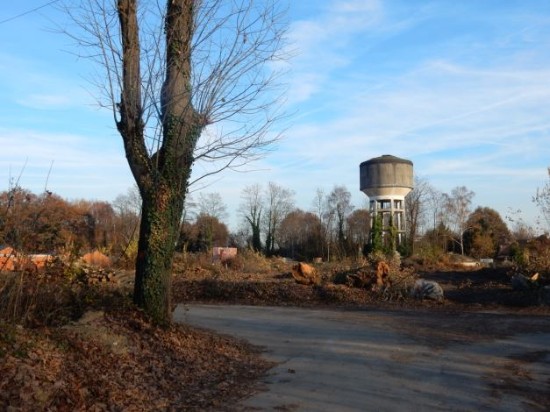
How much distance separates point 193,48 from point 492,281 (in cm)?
1477

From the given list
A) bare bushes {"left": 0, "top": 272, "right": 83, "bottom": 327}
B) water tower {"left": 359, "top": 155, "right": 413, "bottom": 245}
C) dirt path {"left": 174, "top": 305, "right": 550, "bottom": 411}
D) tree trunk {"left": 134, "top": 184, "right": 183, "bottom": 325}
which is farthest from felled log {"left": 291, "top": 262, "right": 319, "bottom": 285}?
water tower {"left": 359, "top": 155, "right": 413, "bottom": 245}

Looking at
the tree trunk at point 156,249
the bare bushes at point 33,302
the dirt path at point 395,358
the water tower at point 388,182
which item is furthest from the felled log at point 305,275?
the water tower at point 388,182

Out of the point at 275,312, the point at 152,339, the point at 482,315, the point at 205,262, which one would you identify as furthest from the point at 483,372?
the point at 205,262

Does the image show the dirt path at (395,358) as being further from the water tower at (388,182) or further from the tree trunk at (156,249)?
the water tower at (388,182)

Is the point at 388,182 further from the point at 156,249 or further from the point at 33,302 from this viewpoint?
the point at 33,302

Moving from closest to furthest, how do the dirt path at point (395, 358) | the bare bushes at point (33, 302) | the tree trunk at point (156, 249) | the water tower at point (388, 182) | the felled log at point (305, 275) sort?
the dirt path at point (395, 358), the bare bushes at point (33, 302), the tree trunk at point (156, 249), the felled log at point (305, 275), the water tower at point (388, 182)

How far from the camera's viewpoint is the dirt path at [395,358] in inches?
277

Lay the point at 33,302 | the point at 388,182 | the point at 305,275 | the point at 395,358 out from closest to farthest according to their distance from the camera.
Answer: the point at 33,302, the point at 395,358, the point at 305,275, the point at 388,182

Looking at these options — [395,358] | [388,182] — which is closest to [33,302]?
[395,358]

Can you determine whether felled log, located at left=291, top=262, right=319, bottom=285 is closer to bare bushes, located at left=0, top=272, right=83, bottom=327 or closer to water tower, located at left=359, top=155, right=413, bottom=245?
bare bushes, located at left=0, top=272, right=83, bottom=327

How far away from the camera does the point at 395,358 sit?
958 centimetres

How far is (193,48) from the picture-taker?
10102 millimetres

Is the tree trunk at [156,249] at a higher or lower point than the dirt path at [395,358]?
higher

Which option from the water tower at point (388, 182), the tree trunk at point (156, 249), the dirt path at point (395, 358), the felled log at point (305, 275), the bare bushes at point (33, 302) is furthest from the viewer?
the water tower at point (388, 182)
